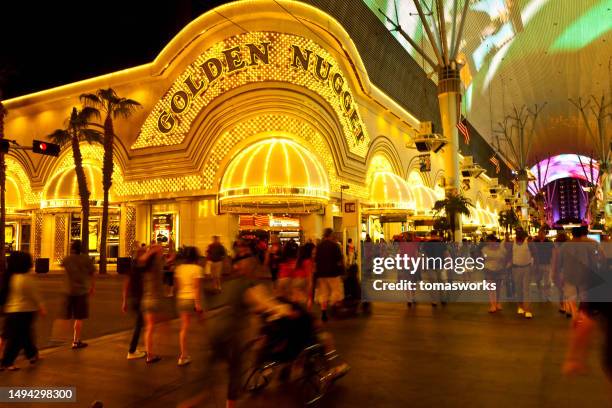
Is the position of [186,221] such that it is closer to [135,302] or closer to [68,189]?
[68,189]

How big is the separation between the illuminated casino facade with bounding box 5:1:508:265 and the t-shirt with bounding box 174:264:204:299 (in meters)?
10.0

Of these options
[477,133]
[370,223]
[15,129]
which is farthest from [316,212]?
[477,133]

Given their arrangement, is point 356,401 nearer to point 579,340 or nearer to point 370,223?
point 579,340

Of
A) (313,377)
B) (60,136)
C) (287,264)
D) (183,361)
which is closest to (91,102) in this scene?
(60,136)

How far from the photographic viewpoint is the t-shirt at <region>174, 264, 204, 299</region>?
272 inches

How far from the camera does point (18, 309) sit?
22.1ft

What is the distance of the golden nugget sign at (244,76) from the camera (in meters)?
21.9

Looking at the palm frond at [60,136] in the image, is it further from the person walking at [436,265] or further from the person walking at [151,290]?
the person walking at [151,290]

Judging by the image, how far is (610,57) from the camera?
50.8m

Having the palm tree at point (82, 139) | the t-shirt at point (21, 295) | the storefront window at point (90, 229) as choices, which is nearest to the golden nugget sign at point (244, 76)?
the palm tree at point (82, 139)

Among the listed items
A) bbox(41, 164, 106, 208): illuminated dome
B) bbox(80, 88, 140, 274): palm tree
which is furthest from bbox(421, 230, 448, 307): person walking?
bbox(41, 164, 106, 208): illuminated dome

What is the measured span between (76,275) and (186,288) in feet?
7.85

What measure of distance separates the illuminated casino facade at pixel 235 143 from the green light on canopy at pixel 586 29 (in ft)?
103

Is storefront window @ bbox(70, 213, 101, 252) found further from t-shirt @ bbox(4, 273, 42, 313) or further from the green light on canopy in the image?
the green light on canopy
